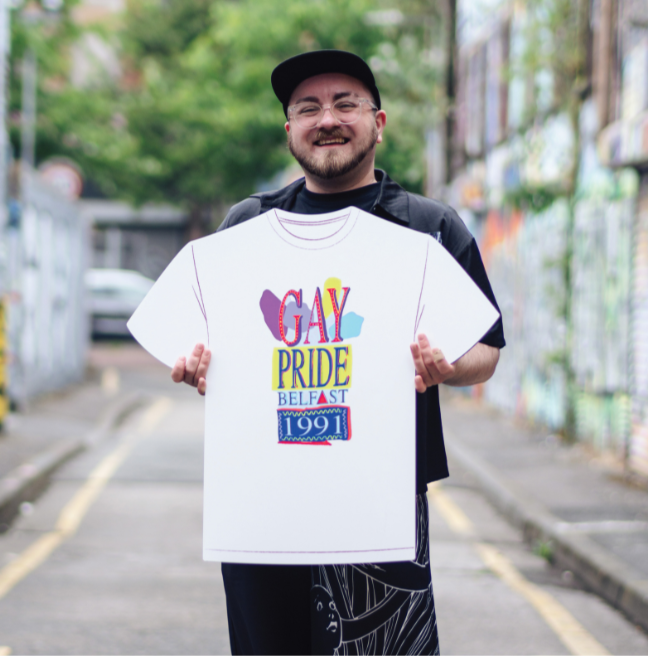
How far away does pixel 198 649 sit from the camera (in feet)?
15.7

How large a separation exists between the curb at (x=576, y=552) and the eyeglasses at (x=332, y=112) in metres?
3.62

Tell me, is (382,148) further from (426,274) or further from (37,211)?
(426,274)

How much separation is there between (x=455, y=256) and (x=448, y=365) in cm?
36

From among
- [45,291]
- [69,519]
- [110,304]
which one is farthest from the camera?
[110,304]

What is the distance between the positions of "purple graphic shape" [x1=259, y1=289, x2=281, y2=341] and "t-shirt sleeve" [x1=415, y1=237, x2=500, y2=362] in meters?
0.33

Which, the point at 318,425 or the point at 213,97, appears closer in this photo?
the point at 318,425

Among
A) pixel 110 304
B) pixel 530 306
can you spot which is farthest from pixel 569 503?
pixel 110 304

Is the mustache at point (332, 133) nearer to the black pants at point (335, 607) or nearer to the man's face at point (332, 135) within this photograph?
the man's face at point (332, 135)

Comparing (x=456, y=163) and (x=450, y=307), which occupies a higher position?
(x=456, y=163)

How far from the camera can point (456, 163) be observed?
20906 millimetres

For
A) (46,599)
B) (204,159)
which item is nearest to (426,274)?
(46,599)

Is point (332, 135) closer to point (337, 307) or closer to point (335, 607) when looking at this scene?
point (337, 307)

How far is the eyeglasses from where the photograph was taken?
8.85 feet

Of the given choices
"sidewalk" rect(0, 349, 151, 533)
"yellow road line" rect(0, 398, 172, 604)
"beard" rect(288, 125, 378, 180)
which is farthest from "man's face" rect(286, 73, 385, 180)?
"sidewalk" rect(0, 349, 151, 533)
